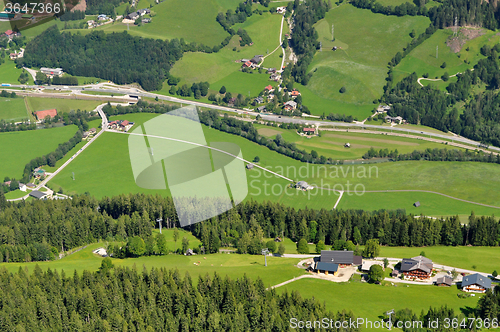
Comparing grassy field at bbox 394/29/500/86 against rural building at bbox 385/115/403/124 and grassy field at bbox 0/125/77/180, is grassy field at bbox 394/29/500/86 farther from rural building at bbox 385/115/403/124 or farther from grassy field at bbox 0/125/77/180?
grassy field at bbox 0/125/77/180

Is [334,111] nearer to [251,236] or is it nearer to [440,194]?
[440,194]

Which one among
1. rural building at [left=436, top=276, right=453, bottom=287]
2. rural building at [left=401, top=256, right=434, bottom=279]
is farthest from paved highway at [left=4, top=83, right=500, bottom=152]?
rural building at [left=436, top=276, right=453, bottom=287]

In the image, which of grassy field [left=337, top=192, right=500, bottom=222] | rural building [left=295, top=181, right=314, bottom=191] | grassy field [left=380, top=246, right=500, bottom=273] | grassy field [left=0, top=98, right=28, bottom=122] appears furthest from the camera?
grassy field [left=0, top=98, right=28, bottom=122]

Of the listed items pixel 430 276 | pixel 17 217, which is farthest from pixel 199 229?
pixel 430 276

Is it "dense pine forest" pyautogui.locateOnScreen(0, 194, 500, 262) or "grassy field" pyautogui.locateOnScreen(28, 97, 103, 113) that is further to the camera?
"grassy field" pyautogui.locateOnScreen(28, 97, 103, 113)

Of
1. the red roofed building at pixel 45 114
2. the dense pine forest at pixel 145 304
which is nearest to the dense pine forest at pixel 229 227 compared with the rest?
the dense pine forest at pixel 145 304

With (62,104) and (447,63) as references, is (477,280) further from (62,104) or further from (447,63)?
(62,104)

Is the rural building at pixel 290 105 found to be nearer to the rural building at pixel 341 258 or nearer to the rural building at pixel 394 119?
the rural building at pixel 394 119
